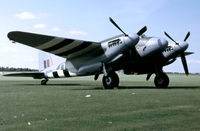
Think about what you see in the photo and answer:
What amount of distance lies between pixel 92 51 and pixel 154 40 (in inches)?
168

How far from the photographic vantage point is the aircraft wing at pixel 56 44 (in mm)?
15156

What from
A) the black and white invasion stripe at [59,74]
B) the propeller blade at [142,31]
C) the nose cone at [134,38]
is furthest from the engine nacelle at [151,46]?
the black and white invasion stripe at [59,74]

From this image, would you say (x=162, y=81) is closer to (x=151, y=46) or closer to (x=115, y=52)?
(x=151, y=46)

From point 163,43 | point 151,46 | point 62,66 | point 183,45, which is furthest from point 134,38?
point 62,66

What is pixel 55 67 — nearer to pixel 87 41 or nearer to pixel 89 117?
pixel 87 41

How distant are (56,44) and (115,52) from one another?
4014 millimetres

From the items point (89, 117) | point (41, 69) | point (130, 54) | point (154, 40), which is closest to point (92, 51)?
point (130, 54)

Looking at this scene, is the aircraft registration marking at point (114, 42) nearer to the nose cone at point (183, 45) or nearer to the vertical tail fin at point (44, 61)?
the nose cone at point (183, 45)

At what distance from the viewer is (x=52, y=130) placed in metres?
4.67

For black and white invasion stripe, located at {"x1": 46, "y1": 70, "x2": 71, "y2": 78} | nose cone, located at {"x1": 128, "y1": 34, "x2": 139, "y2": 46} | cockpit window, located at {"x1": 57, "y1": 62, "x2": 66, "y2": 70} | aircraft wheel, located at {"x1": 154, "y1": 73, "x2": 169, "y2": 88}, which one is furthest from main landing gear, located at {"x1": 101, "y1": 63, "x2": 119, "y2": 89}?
cockpit window, located at {"x1": 57, "y1": 62, "x2": 66, "y2": 70}

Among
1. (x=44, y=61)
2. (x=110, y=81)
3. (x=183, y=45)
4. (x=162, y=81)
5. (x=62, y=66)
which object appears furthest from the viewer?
(x=44, y=61)

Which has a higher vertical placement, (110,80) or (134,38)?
(134,38)

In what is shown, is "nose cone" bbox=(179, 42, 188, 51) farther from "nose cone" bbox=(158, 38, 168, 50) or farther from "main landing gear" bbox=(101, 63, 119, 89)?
"main landing gear" bbox=(101, 63, 119, 89)

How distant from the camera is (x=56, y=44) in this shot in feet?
55.1
